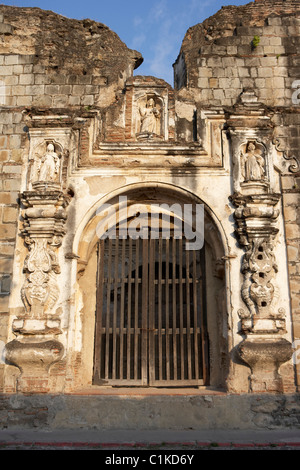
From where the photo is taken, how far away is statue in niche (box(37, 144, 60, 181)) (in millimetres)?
7117

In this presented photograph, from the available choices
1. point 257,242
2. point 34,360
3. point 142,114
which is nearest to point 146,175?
point 142,114

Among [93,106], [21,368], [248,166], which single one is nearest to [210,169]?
[248,166]

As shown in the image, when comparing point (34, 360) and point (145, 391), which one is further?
point (145, 391)

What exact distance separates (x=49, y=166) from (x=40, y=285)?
75.8 inches

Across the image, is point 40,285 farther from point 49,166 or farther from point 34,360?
point 49,166

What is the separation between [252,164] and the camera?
23.4ft

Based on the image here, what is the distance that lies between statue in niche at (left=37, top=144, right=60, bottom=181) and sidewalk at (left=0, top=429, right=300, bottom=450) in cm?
373

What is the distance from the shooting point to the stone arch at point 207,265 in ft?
22.7

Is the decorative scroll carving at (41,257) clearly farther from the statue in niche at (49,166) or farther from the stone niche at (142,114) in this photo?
the stone niche at (142,114)

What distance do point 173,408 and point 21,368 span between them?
7.24 feet

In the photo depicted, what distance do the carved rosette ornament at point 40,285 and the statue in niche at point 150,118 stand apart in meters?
1.60

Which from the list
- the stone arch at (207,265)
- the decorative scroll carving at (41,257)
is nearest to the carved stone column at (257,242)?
the stone arch at (207,265)

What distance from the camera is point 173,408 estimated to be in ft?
20.2

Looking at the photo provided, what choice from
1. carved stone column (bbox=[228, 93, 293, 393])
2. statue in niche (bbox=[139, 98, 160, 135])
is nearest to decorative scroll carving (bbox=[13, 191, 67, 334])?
statue in niche (bbox=[139, 98, 160, 135])
